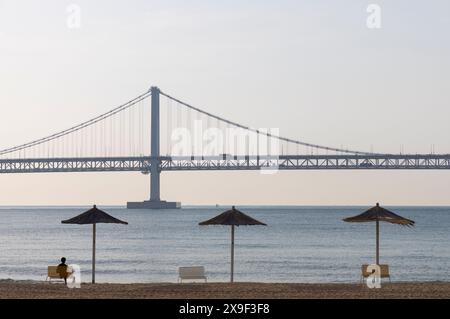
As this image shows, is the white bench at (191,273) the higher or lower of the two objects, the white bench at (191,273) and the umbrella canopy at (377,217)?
the lower

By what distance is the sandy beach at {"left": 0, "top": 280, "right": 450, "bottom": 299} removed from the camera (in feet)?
62.0

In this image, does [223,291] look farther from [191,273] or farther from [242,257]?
[242,257]

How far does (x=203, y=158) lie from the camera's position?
93938 millimetres

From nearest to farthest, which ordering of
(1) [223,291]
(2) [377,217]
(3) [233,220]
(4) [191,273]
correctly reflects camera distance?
(1) [223,291], (2) [377,217], (3) [233,220], (4) [191,273]

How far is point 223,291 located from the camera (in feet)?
65.4

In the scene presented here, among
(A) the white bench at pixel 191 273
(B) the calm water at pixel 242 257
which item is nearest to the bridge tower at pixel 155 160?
(B) the calm water at pixel 242 257

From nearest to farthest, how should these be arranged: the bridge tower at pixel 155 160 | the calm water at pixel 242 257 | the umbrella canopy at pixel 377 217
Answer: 1. the umbrella canopy at pixel 377 217
2. the calm water at pixel 242 257
3. the bridge tower at pixel 155 160

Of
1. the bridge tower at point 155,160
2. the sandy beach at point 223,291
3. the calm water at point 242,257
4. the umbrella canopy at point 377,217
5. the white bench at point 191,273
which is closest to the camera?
the sandy beach at point 223,291

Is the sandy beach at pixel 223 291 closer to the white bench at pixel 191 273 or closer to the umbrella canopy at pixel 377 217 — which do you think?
the umbrella canopy at pixel 377 217

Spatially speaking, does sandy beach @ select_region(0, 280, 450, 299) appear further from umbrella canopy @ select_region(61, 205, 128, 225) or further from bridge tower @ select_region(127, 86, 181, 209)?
bridge tower @ select_region(127, 86, 181, 209)

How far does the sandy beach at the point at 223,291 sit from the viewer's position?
18.9 metres

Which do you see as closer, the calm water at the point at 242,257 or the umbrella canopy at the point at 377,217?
the umbrella canopy at the point at 377,217

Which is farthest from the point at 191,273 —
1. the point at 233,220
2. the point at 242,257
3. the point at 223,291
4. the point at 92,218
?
the point at 242,257

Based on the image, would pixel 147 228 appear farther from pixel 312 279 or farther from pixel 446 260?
pixel 312 279
